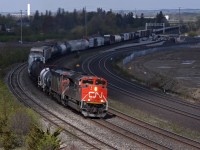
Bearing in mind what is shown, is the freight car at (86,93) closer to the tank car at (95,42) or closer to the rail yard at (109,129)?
the rail yard at (109,129)

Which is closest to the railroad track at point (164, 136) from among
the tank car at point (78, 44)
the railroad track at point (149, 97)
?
the railroad track at point (149, 97)

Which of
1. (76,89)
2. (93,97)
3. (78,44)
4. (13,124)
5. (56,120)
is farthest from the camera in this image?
(78,44)

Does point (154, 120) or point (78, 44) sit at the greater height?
point (78, 44)

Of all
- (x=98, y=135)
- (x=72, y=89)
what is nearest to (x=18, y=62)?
(x=72, y=89)

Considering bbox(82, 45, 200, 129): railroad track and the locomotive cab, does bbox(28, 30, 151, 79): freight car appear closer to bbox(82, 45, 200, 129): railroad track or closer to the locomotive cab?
bbox(82, 45, 200, 129): railroad track

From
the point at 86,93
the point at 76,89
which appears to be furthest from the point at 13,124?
the point at 76,89

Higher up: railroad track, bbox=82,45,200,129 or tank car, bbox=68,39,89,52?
tank car, bbox=68,39,89,52

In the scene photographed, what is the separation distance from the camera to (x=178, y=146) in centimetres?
2475

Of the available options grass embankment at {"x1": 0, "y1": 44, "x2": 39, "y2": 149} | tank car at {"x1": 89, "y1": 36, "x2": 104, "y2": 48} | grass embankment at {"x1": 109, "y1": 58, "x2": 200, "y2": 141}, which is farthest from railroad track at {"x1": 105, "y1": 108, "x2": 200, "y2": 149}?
tank car at {"x1": 89, "y1": 36, "x2": 104, "y2": 48}

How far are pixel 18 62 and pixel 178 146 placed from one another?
5628cm

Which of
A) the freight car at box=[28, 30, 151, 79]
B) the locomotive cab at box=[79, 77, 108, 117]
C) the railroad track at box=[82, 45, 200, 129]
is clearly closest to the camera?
the locomotive cab at box=[79, 77, 108, 117]

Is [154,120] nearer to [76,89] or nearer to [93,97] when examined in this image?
[93,97]

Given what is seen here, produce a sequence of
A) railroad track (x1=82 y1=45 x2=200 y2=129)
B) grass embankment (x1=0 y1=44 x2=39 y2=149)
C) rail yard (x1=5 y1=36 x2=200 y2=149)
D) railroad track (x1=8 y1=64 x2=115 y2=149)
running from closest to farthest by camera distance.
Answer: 1. grass embankment (x1=0 y1=44 x2=39 y2=149)
2. railroad track (x1=8 y1=64 x2=115 y2=149)
3. rail yard (x1=5 y1=36 x2=200 y2=149)
4. railroad track (x1=82 y1=45 x2=200 y2=129)

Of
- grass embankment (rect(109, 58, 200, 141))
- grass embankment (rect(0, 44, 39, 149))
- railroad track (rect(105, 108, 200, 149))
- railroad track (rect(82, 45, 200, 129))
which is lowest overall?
railroad track (rect(82, 45, 200, 129))
